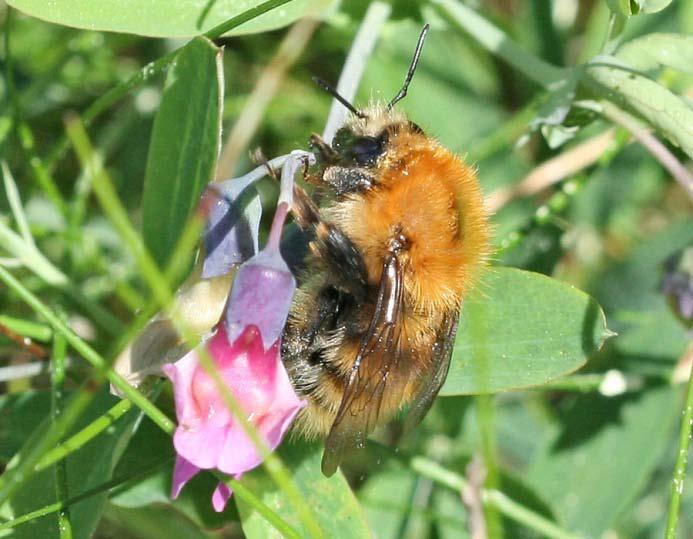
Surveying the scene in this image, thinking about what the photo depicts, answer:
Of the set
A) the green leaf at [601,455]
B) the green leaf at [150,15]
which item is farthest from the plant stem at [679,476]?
the green leaf at [150,15]

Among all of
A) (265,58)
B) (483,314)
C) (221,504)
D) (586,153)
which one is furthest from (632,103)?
(265,58)

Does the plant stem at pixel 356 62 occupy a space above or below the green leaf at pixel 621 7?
below

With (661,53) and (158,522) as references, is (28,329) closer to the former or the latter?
(158,522)

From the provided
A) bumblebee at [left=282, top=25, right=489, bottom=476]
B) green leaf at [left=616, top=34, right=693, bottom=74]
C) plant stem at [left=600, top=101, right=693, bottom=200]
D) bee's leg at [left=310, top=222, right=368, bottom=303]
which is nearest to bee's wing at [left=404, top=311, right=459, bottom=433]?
bumblebee at [left=282, top=25, right=489, bottom=476]

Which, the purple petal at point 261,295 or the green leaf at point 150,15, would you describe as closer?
the purple petal at point 261,295

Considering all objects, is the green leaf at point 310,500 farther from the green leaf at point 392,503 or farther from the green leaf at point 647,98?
the green leaf at point 647,98

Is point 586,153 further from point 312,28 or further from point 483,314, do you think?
point 483,314

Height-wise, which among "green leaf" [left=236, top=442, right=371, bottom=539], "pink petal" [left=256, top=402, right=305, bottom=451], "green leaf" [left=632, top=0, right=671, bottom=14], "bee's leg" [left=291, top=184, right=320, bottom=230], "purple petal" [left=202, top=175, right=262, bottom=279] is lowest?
"green leaf" [left=236, top=442, right=371, bottom=539]

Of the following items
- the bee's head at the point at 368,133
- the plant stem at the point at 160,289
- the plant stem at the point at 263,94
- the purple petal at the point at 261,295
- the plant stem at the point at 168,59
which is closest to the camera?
the plant stem at the point at 160,289

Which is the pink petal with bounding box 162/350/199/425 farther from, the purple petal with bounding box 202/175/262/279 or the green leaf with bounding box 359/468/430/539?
the green leaf with bounding box 359/468/430/539
